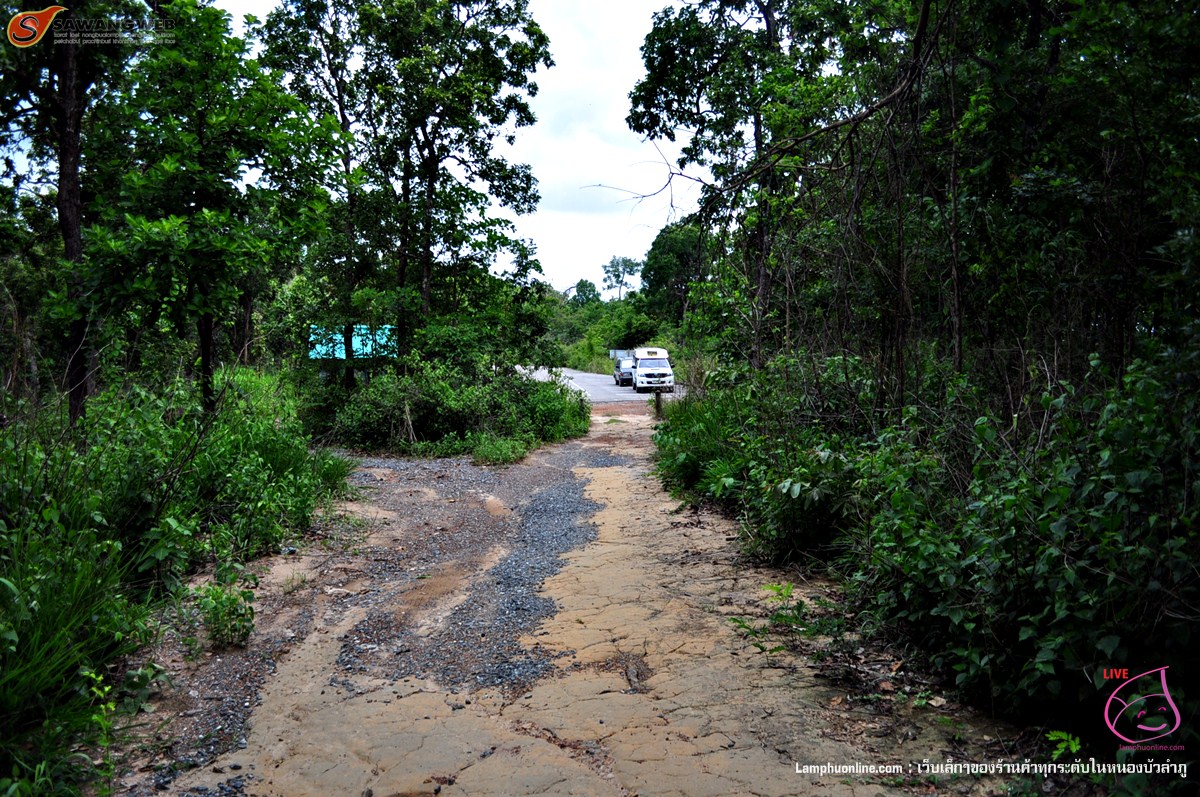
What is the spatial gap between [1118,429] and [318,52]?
18020mm

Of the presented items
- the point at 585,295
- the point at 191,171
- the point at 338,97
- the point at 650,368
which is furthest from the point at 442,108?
the point at 585,295

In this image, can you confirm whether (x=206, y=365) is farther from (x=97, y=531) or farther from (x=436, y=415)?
(x=436, y=415)

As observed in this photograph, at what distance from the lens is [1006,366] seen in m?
4.75

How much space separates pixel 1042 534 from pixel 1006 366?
200cm

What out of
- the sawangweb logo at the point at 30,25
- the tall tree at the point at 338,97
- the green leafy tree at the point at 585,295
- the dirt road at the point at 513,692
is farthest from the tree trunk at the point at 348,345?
the green leafy tree at the point at 585,295

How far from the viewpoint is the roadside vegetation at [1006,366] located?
2.73 metres

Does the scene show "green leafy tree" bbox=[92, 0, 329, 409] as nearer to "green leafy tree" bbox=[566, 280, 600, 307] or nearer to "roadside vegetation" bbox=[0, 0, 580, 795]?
"roadside vegetation" bbox=[0, 0, 580, 795]

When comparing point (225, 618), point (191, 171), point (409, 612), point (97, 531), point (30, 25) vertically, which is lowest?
point (409, 612)

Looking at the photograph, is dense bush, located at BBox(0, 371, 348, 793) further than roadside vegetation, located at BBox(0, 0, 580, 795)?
No

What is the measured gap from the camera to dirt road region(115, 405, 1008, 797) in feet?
9.98

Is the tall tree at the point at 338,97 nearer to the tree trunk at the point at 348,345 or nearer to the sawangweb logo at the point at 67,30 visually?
the tree trunk at the point at 348,345

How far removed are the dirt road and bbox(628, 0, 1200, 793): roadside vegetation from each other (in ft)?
1.98

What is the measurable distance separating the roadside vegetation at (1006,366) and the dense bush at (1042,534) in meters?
0.01

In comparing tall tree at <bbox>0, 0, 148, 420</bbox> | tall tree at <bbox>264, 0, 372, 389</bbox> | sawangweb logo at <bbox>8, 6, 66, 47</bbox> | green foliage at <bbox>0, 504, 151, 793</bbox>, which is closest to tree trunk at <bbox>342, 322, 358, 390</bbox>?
tall tree at <bbox>264, 0, 372, 389</bbox>
